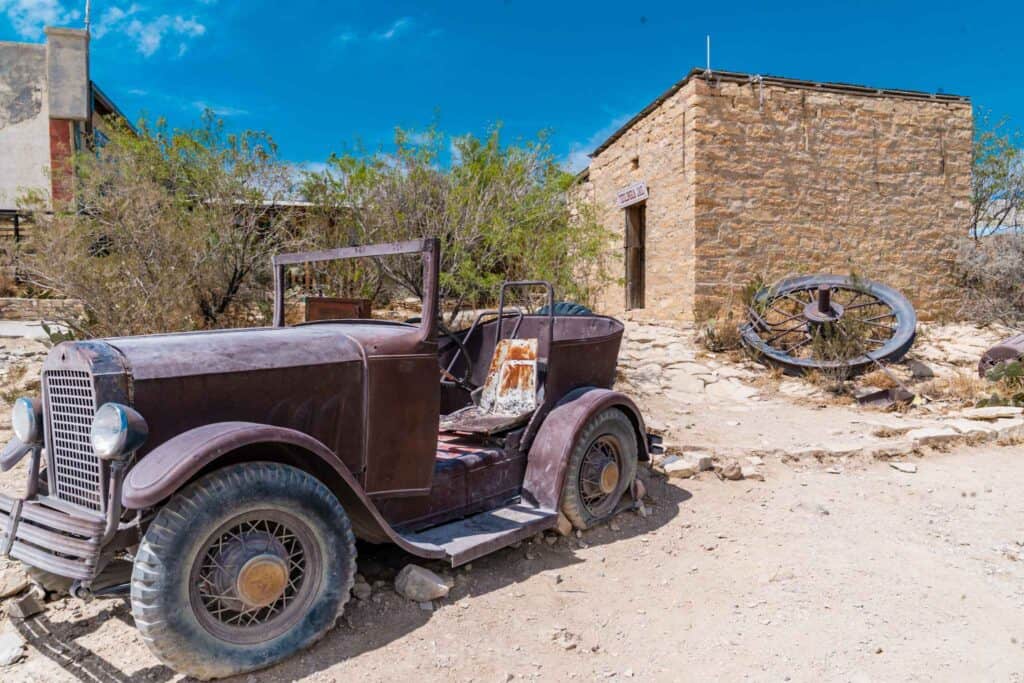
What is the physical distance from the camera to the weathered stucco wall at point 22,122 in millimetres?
17438

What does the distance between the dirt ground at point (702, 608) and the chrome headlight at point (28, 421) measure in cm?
79

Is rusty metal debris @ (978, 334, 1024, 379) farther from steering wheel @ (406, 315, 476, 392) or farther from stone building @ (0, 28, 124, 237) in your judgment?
stone building @ (0, 28, 124, 237)

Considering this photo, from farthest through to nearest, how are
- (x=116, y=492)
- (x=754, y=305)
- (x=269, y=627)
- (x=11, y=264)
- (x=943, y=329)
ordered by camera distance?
(x=943, y=329) < (x=754, y=305) < (x=11, y=264) < (x=269, y=627) < (x=116, y=492)

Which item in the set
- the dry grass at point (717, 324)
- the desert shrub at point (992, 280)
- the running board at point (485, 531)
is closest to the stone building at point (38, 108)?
the dry grass at point (717, 324)

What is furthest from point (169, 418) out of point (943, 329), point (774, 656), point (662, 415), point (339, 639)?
point (943, 329)

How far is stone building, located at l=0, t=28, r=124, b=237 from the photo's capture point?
1734 cm

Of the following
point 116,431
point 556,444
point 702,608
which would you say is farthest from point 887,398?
point 116,431

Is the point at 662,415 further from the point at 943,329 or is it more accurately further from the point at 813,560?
the point at 943,329

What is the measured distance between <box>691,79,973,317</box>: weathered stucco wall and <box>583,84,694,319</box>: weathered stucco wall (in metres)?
0.30

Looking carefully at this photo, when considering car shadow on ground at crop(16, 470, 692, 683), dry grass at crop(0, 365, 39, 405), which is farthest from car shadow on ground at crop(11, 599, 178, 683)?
dry grass at crop(0, 365, 39, 405)

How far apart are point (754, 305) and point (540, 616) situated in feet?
27.0

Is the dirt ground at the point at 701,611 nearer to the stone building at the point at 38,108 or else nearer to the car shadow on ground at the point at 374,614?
the car shadow on ground at the point at 374,614

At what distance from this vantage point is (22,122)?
17453 mm

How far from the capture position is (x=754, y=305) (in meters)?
10.4
